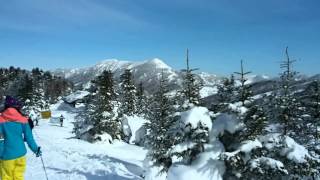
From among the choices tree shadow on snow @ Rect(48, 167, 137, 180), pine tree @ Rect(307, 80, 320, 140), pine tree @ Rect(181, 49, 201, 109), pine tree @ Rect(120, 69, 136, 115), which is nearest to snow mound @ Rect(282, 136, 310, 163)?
pine tree @ Rect(181, 49, 201, 109)

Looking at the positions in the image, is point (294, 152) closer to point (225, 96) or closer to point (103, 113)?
point (225, 96)

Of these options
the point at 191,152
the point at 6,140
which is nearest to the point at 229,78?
the point at 191,152

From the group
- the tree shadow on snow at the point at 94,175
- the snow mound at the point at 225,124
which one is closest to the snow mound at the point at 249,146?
the snow mound at the point at 225,124

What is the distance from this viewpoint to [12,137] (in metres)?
8.47

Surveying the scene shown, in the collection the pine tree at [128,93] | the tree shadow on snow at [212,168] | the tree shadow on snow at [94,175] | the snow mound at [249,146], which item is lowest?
the tree shadow on snow at [94,175]

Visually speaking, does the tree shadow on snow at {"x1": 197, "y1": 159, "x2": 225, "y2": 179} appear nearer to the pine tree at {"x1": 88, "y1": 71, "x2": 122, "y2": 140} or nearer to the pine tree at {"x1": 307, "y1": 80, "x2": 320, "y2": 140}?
the pine tree at {"x1": 307, "y1": 80, "x2": 320, "y2": 140}

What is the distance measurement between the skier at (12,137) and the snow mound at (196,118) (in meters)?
4.75

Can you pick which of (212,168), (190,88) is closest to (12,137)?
(212,168)

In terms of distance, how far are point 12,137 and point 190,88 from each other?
7.42 metres

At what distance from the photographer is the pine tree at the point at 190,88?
14.4 meters

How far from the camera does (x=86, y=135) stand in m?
34.8

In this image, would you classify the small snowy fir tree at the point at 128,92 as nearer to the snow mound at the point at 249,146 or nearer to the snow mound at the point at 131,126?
the snow mound at the point at 131,126

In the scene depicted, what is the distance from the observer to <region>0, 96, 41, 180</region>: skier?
839 cm

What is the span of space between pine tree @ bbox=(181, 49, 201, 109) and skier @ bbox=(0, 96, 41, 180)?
6951mm
